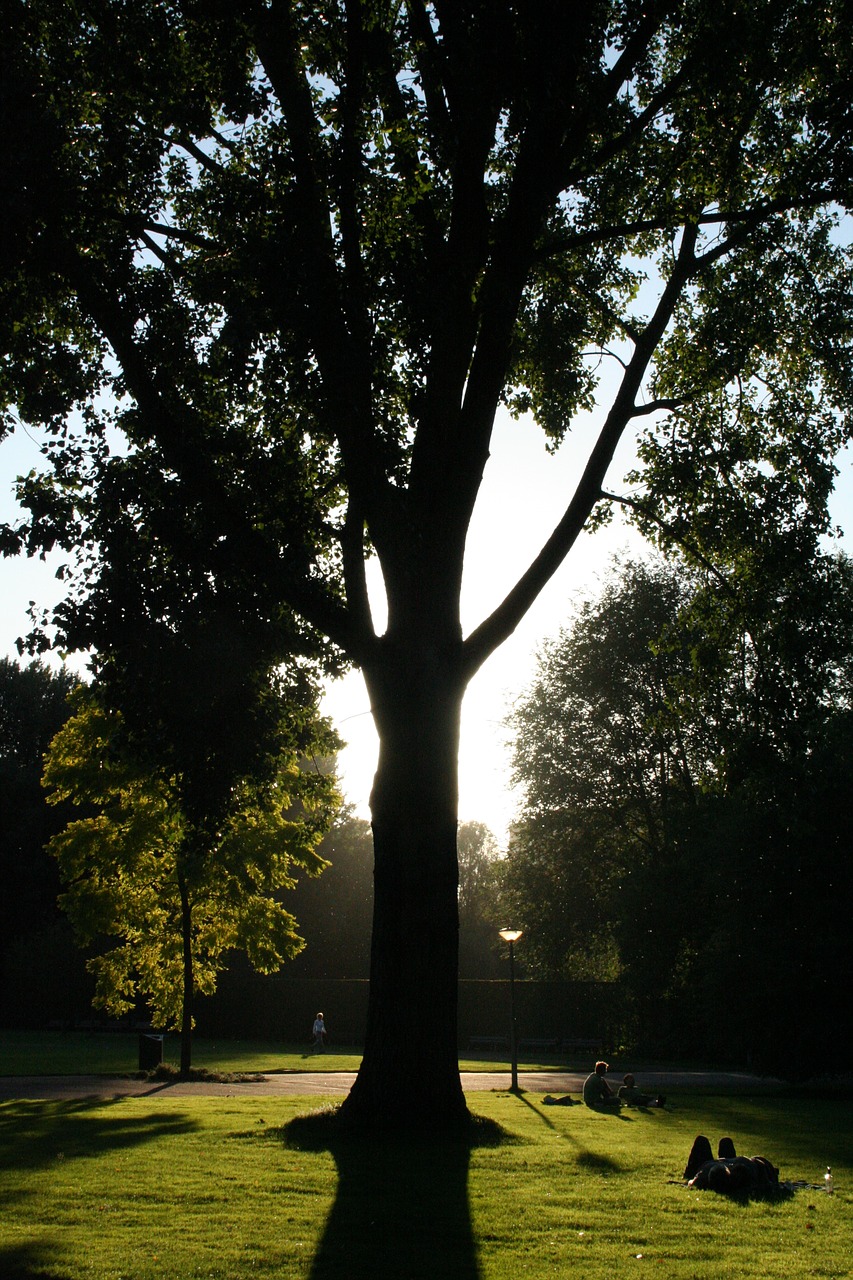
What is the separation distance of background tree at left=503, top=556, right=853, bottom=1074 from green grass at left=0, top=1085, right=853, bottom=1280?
5684 mm

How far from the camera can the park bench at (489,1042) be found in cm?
4034

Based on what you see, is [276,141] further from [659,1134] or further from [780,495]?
[659,1134]

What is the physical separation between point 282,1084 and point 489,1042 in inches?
765

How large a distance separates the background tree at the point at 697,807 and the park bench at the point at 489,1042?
3044mm

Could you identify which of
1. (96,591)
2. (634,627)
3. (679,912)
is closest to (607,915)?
(679,912)

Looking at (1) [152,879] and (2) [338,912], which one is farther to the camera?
(2) [338,912]

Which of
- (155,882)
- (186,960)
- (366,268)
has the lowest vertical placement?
(186,960)

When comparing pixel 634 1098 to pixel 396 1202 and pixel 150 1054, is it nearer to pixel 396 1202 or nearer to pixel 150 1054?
pixel 396 1202

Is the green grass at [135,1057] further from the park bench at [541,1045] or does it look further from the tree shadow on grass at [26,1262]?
the tree shadow on grass at [26,1262]

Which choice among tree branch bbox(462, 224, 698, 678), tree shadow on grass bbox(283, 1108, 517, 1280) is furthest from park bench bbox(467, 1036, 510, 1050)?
tree branch bbox(462, 224, 698, 678)

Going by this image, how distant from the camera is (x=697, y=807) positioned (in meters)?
35.2

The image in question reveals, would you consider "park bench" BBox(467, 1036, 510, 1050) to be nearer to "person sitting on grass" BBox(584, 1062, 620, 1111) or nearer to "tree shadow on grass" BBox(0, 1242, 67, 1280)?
"person sitting on grass" BBox(584, 1062, 620, 1111)

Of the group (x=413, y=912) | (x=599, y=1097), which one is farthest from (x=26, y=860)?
(x=413, y=912)

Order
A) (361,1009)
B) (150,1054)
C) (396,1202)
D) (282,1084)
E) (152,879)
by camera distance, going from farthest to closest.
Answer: (361,1009), (152,879), (150,1054), (282,1084), (396,1202)
